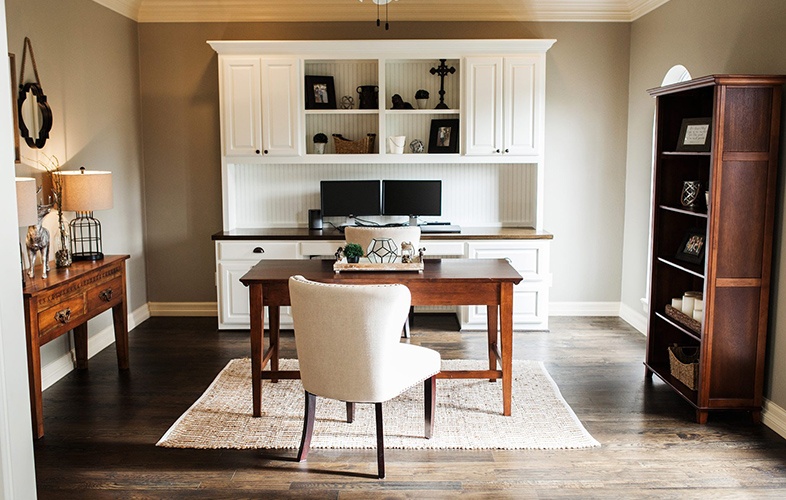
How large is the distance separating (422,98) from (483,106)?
529 mm

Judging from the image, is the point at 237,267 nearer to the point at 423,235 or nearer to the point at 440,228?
the point at 423,235

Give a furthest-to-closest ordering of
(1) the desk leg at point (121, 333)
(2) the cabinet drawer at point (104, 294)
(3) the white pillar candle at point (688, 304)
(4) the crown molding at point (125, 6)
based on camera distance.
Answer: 1. (4) the crown molding at point (125, 6)
2. (1) the desk leg at point (121, 333)
3. (2) the cabinet drawer at point (104, 294)
4. (3) the white pillar candle at point (688, 304)

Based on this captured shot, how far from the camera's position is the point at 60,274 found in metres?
4.05

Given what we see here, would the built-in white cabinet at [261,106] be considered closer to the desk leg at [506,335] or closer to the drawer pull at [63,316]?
the drawer pull at [63,316]

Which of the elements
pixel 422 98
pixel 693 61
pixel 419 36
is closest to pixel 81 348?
pixel 422 98

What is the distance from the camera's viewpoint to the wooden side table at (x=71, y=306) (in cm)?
355

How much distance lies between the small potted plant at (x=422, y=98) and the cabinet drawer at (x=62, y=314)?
306cm

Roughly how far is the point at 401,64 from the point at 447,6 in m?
0.59

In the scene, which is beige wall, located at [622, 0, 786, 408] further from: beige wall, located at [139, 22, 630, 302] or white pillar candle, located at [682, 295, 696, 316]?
white pillar candle, located at [682, 295, 696, 316]

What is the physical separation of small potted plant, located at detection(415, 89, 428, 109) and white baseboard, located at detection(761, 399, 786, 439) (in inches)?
134

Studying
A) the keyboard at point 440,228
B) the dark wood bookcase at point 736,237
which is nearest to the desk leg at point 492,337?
the dark wood bookcase at point 736,237

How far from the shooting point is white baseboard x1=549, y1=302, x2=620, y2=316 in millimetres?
6285

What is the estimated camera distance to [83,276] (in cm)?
414

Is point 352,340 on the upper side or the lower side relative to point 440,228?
lower
